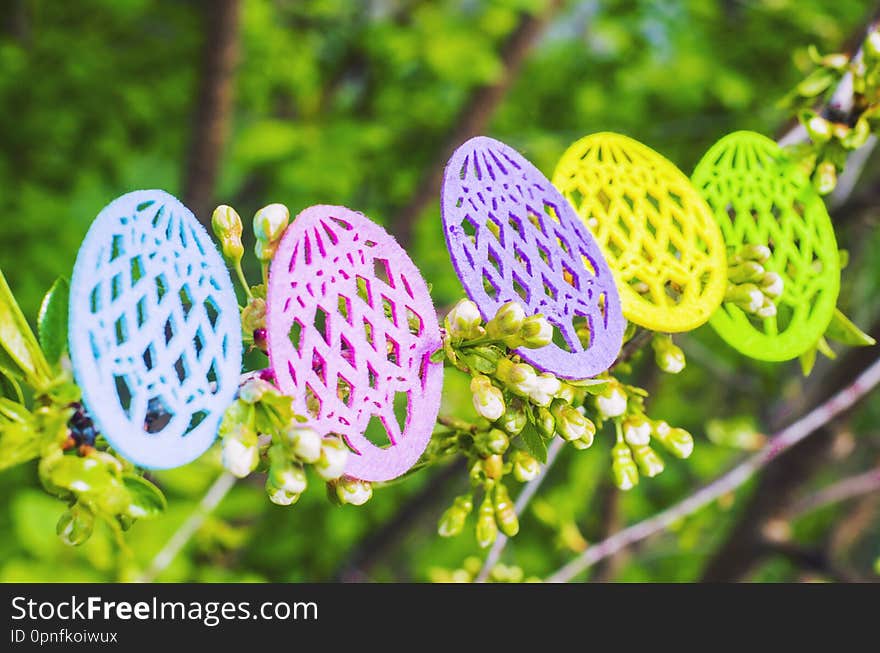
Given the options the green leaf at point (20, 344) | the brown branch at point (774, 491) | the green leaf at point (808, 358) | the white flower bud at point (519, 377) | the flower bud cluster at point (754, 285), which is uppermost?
the green leaf at point (20, 344)

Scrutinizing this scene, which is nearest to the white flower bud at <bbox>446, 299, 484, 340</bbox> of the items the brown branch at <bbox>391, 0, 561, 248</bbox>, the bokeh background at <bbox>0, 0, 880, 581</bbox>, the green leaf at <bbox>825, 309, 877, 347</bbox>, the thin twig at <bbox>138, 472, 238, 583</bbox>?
the green leaf at <bbox>825, 309, 877, 347</bbox>

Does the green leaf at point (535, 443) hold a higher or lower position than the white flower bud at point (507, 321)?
lower

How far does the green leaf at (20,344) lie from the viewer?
365 mm

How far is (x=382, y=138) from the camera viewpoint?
1568mm

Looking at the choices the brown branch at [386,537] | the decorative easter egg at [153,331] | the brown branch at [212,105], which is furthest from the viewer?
the brown branch at [386,537]

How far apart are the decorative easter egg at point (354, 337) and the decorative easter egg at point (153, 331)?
0.11 ft

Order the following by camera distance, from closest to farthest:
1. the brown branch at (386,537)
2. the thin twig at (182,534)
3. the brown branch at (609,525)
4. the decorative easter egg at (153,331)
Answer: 1. the decorative easter egg at (153,331)
2. the thin twig at (182,534)
3. the brown branch at (386,537)
4. the brown branch at (609,525)

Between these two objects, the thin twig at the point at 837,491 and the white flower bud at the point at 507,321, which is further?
the thin twig at the point at 837,491

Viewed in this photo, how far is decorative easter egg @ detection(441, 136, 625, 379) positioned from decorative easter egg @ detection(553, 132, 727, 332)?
23 mm

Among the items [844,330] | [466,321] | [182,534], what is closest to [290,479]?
[466,321]

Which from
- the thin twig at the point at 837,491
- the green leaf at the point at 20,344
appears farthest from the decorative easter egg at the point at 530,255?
the thin twig at the point at 837,491

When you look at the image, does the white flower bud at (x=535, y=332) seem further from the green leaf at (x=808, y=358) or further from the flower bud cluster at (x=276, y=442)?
the green leaf at (x=808, y=358)

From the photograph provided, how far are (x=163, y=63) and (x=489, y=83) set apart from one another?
650mm

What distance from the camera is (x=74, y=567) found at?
3.63 feet
